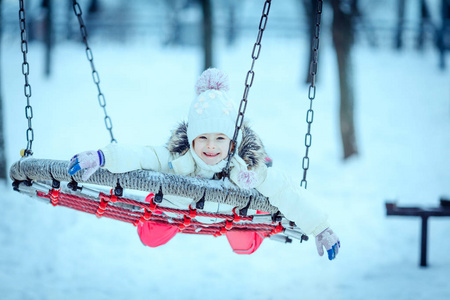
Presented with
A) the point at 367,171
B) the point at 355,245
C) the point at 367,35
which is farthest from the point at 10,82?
the point at 367,35

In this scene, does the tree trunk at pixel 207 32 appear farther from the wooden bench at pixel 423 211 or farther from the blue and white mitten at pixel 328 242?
the blue and white mitten at pixel 328 242

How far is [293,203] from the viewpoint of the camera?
2266mm

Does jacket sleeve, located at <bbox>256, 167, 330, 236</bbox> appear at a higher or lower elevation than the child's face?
lower

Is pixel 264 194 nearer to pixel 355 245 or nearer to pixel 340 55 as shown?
pixel 355 245

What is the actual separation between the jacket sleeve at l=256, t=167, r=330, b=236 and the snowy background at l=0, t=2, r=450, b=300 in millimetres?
598

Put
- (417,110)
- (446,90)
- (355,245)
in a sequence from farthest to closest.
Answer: (446,90) → (417,110) → (355,245)

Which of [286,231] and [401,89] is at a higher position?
[401,89]

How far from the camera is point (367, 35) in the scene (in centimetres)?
1603

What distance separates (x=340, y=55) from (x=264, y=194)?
15.8 ft

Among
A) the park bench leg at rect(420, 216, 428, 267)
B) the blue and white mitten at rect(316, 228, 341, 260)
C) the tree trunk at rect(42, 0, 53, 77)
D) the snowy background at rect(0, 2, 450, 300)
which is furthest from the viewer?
the tree trunk at rect(42, 0, 53, 77)

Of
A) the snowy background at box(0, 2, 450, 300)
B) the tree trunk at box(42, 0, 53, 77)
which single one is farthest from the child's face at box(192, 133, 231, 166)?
the tree trunk at box(42, 0, 53, 77)

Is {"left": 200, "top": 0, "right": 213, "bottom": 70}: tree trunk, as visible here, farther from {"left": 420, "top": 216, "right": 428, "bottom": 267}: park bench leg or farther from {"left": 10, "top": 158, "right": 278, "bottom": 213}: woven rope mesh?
{"left": 10, "top": 158, "right": 278, "bottom": 213}: woven rope mesh

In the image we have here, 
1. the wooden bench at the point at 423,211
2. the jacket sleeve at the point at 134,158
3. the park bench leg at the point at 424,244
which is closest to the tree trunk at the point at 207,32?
the wooden bench at the point at 423,211

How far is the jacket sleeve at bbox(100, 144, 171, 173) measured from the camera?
2105mm
